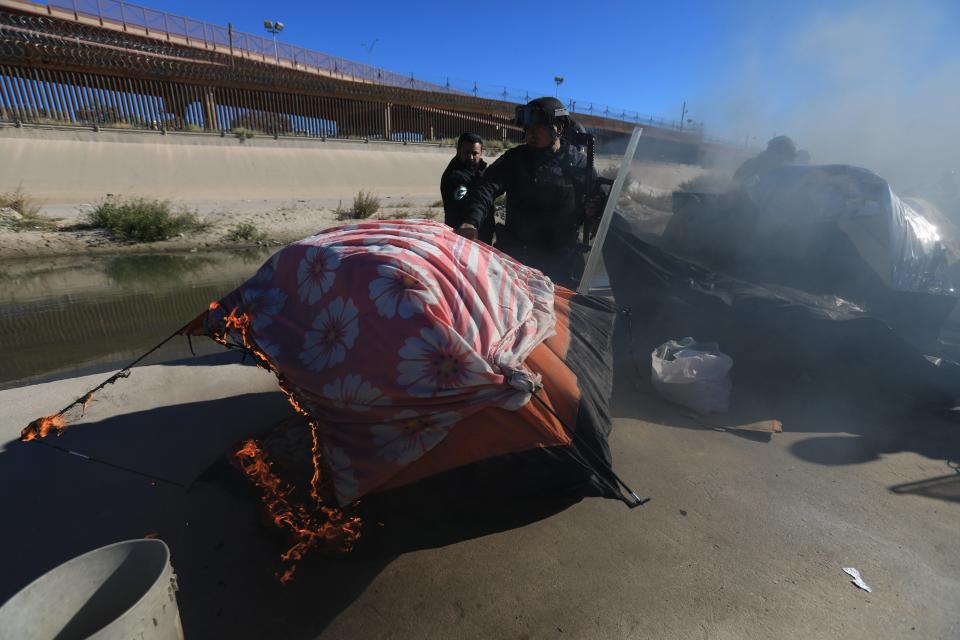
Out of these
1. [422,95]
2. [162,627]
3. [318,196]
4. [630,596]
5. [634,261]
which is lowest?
[318,196]

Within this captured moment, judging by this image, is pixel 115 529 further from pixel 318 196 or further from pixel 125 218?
pixel 318 196

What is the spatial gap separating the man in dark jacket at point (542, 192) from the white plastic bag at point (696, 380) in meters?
1.02

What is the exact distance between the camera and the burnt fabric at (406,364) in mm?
1680

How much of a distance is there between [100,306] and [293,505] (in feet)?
21.3

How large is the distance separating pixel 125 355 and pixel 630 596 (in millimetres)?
5285

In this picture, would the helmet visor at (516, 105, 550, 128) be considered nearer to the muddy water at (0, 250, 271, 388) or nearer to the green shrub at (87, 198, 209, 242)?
the muddy water at (0, 250, 271, 388)

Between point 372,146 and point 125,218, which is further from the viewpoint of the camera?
point 372,146

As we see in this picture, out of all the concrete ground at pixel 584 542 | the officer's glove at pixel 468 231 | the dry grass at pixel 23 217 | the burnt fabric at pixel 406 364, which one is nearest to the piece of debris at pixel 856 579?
the concrete ground at pixel 584 542

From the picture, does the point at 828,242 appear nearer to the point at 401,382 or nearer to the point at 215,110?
the point at 401,382

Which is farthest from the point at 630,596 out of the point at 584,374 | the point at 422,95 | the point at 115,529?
the point at 422,95

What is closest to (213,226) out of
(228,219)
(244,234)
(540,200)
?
(228,219)

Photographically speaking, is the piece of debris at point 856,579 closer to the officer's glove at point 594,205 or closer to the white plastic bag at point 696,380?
the white plastic bag at point 696,380

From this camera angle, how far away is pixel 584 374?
6.95 feet

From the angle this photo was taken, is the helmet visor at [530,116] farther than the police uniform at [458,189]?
No
